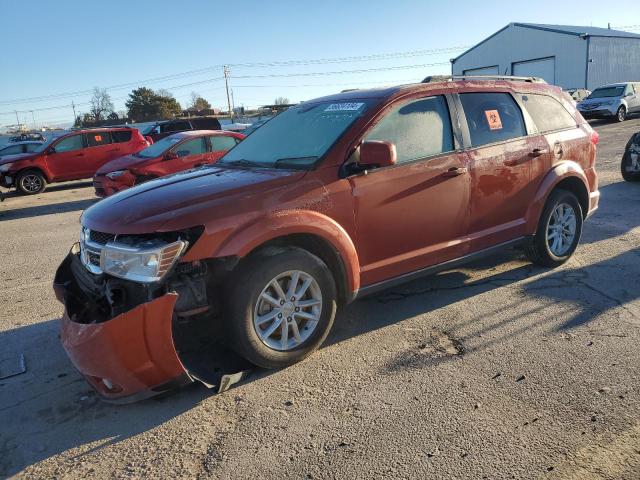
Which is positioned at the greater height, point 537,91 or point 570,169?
point 537,91

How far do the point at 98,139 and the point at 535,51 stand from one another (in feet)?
123

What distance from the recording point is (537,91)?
5.22 m

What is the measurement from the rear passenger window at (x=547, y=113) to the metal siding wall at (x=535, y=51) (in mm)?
37787

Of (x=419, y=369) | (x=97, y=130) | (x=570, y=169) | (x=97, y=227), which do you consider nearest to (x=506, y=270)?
(x=570, y=169)

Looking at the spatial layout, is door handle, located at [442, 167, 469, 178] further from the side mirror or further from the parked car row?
the parked car row

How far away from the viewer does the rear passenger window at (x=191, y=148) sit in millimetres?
11242

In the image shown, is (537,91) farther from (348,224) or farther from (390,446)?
(390,446)

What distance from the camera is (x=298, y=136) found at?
4.23m

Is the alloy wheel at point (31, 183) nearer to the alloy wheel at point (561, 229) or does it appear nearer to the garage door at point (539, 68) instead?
the alloy wheel at point (561, 229)

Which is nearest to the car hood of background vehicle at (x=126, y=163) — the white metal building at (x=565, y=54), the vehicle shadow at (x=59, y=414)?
the vehicle shadow at (x=59, y=414)

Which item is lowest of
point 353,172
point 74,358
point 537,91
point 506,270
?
point 506,270

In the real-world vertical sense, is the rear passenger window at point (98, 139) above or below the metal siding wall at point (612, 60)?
below

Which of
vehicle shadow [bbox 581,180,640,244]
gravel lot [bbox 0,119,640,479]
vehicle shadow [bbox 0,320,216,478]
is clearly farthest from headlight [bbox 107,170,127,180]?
vehicle shadow [bbox 581,180,640,244]

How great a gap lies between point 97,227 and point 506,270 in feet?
12.8
